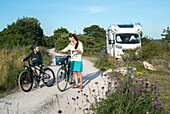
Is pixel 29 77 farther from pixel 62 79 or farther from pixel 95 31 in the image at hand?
pixel 95 31

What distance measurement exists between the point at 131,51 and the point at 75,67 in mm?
6382

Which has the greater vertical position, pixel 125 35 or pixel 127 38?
pixel 125 35

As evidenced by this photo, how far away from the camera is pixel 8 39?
1692cm

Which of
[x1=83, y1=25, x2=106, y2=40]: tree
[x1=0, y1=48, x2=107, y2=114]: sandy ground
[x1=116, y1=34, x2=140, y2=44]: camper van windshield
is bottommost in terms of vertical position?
[x1=0, y1=48, x2=107, y2=114]: sandy ground

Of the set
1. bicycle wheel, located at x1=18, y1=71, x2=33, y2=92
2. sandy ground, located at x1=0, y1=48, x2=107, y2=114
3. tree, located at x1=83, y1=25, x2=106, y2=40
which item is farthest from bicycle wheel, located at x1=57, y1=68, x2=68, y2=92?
tree, located at x1=83, y1=25, x2=106, y2=40

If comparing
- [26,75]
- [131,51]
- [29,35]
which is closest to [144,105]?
[26,75]

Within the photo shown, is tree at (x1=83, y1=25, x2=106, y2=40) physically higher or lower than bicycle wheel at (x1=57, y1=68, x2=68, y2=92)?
higher

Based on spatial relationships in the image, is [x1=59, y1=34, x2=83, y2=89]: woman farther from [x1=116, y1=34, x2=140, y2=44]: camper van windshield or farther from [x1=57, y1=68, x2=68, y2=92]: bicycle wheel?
[x1=116, y1=34, x2=140, y2=44]: camper van windshield

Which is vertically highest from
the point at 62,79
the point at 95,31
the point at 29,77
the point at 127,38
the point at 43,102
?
the point at 95,31

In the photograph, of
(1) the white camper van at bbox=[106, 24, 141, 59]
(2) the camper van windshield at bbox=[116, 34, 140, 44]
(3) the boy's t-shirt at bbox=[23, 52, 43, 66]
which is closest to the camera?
(3) the boy's t-shirt at bbox=[23, 52, 43, 66]

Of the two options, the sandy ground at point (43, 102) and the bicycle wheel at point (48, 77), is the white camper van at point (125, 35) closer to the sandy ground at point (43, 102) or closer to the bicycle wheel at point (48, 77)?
the bicycle wheel at point (48, 77)

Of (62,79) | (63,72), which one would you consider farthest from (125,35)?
(62,79)

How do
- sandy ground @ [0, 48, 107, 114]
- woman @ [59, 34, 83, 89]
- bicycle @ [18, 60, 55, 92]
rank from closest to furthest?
sandy ground @ [0, 48, 107, 114]
bicycle @ [18, 60, 55, 92]
woman @ [59, 34, 83, 89]

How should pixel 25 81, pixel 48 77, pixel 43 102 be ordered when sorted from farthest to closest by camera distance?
pixel 48 77, pixel 25 81, pixel 43 102
